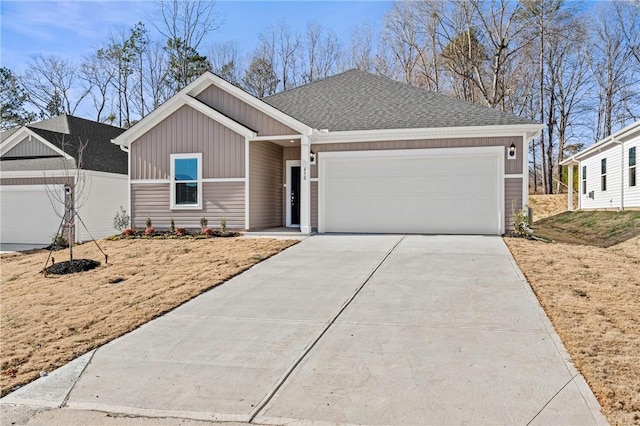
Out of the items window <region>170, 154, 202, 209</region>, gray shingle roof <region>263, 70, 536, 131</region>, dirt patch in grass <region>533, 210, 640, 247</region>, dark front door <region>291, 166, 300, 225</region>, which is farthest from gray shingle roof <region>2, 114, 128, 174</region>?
dirt patch in grass <region>533, 210, 640, 247</region>

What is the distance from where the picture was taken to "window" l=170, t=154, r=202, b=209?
1332cm

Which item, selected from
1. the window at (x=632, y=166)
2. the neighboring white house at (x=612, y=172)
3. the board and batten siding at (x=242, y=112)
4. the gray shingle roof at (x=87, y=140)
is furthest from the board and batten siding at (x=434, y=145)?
the gray shingle roof at (x=87, y=140)

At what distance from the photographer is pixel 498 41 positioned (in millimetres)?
27016

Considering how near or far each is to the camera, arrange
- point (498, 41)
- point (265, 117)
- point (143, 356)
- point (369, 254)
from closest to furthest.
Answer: point (143, 356), point (369, 254), point (265, 117), point (498, 41)

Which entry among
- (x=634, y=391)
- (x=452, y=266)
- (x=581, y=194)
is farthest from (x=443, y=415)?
(x=581, y=194)

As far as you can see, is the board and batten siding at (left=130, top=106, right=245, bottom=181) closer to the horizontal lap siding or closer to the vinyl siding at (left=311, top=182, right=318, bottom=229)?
the vinyl siding at (left=311, top=182, right=318, bottom=229)

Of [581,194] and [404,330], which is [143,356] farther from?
[581,194]

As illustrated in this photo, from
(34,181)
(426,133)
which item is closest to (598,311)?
(426,133)

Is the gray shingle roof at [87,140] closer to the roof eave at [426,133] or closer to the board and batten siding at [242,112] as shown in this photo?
the board and batten siding at [242,112]

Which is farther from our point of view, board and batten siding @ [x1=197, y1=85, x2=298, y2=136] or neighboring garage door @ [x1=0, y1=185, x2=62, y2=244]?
neighboring garage door @ [x1=0, y1=185, x2=62, y2=244]

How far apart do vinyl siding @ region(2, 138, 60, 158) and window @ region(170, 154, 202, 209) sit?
6.07m

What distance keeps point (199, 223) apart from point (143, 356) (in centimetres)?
895

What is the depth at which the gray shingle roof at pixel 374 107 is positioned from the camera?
12719 mm

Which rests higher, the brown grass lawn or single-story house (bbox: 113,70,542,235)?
single-story house (bbox: 113,70,542,235)
